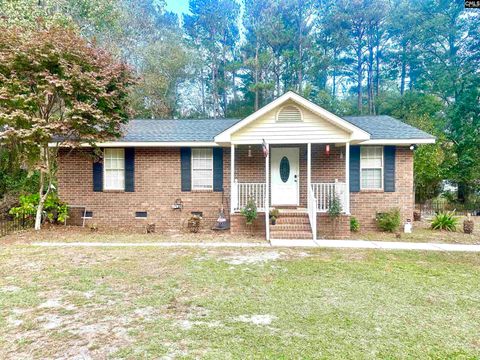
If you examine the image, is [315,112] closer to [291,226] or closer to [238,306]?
[291,226]

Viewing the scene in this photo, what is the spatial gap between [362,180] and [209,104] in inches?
829

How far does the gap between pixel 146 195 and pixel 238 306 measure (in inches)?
298

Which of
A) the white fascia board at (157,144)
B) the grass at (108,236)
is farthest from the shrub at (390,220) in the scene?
the white fascia board at (157,144)

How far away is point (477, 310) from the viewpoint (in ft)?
13.5

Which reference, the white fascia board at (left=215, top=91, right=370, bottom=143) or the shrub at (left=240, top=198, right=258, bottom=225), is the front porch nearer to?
the shrub at (left=240, top=198, right=258, bottom=225)

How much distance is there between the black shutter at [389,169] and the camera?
10484 millimetres

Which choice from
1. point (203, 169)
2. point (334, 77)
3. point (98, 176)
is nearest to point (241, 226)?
point (203, 169)

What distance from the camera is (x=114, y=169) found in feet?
36.0

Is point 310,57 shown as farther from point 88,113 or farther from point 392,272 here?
point 392,272

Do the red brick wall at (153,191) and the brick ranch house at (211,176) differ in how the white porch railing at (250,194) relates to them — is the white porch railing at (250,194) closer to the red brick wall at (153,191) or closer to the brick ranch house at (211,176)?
the brick ranch house at (211,176)

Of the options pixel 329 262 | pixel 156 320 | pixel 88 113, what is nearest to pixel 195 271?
pixel 156 320

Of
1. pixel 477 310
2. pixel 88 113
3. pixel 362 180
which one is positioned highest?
pixel 88 113

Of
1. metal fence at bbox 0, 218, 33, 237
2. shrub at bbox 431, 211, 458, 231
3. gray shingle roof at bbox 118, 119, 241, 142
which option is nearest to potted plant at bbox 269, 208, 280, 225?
gray shingle roof at bbox 118, 119, 241, 142

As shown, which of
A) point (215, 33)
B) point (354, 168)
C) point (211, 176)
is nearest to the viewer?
point (354, 168)
